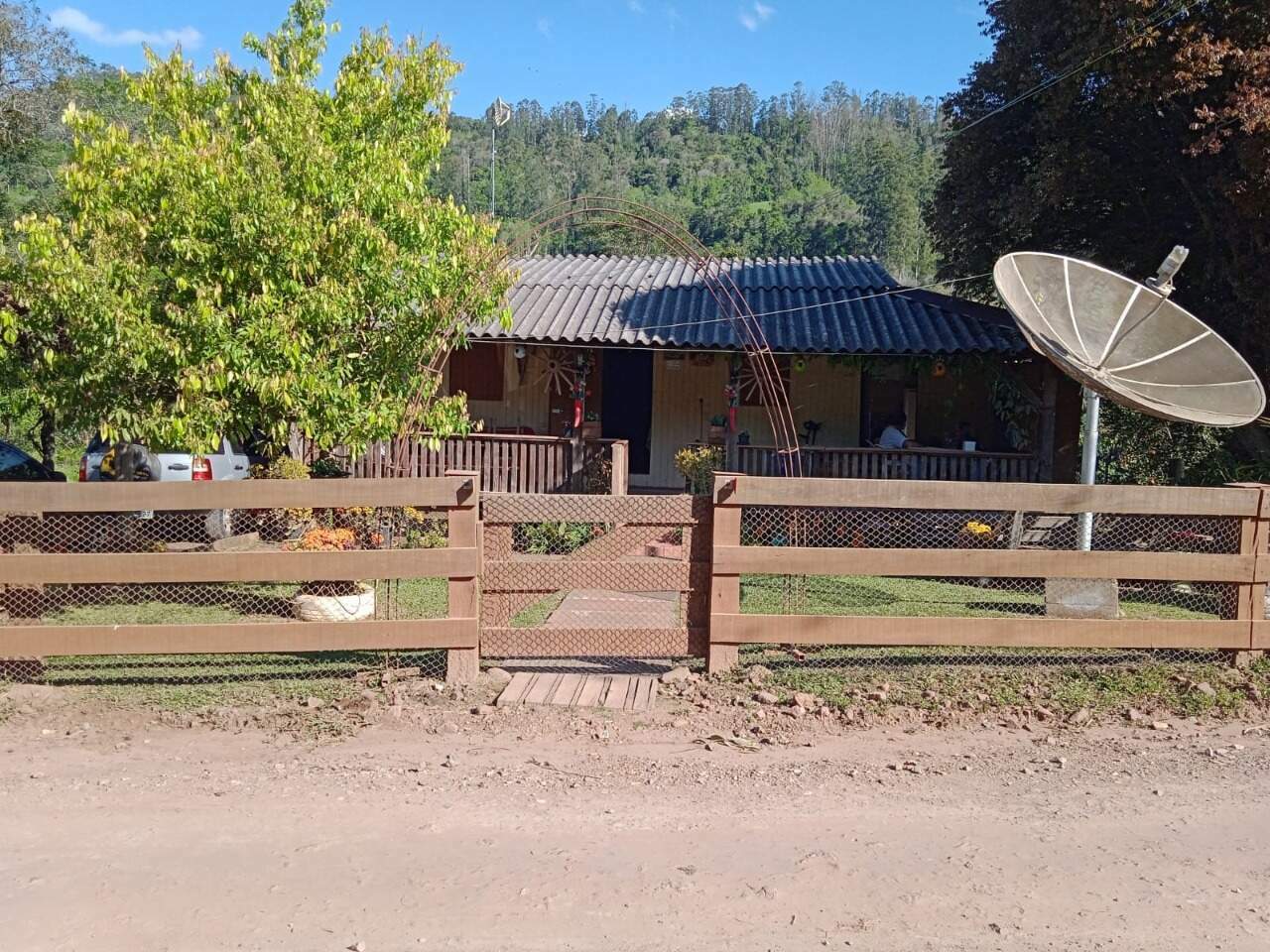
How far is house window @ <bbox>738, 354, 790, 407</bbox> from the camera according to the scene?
14430 mm

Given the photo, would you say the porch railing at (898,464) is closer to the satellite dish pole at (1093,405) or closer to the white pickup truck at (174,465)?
the satellite dish pole at (1093,405)

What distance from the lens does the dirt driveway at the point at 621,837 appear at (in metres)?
3.55

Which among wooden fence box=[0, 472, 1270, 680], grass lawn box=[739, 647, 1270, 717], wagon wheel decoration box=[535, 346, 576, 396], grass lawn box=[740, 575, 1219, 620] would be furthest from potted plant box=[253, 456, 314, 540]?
wagon wheel decoration box=[535, 346, 576, 396]

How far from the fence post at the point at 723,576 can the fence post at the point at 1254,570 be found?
3323 millimetres

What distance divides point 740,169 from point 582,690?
321 feet

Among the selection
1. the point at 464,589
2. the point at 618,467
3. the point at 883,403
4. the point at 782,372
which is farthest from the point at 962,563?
the point at 883,403

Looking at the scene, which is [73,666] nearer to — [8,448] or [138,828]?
[138,828]

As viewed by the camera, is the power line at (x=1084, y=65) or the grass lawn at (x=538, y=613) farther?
the power line at (x=1084, y=65)

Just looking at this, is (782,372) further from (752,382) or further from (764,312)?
(764,312)

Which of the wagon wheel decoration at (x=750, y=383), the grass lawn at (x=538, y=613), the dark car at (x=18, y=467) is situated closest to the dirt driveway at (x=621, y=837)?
the grass lawn at (x=538, y=613)

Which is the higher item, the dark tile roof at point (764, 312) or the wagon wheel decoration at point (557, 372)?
the dark tile roof at point (764, 312)

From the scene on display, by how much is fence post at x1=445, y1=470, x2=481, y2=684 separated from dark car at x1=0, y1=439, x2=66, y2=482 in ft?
24.2

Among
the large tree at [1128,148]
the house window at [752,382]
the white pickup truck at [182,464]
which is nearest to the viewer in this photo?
the large tree at [1128,148]

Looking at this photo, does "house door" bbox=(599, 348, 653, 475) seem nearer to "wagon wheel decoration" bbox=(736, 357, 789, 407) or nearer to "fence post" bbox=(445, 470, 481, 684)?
"wagon wheel decoration" bbox=(736, 357, 789, 407)
